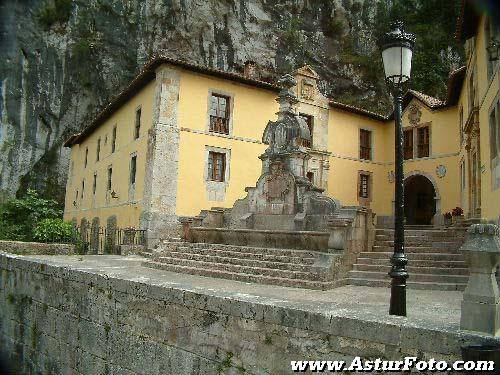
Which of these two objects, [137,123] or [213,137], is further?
[137,123]

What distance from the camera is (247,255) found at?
11.0m

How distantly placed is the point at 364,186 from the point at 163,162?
13.1m

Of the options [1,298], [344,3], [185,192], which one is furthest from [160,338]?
[344,3]

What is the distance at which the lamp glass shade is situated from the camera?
17.8ft

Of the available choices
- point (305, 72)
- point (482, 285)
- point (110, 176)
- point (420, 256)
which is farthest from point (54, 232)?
point (305, 72)

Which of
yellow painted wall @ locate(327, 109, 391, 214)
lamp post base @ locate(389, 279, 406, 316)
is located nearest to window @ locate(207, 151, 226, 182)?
yellow painted wall @ locate(327, 109, 391, 214)

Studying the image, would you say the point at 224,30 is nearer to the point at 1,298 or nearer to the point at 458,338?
the point at 1,298

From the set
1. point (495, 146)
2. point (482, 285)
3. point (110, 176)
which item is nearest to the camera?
point (482, 285)

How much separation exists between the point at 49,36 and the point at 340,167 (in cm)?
2218

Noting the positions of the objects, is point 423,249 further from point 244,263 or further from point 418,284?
point 244,263

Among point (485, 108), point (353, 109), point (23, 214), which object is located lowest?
point (23, 214)

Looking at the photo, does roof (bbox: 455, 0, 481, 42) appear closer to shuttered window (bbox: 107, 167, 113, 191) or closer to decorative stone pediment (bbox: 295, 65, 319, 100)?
decorative stone pediment (bbox: 295, 65, 319, 100)

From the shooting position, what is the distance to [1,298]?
34.2 ft

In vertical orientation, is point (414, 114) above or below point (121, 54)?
below
